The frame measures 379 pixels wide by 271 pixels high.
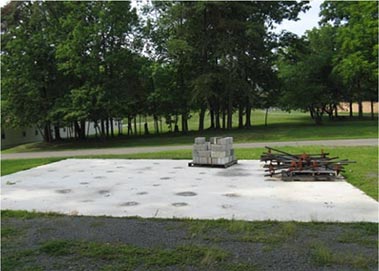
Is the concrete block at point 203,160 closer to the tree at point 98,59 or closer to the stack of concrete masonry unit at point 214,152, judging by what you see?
the stack of concrete masonry unit at point 214,152

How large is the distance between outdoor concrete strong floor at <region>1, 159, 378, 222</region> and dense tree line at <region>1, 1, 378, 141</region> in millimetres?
14137

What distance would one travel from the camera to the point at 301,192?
7.12 meters

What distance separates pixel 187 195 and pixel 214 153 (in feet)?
11.7

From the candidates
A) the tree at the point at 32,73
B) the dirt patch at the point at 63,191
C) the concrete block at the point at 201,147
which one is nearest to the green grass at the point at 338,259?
the dirt patch at the point at 63,191

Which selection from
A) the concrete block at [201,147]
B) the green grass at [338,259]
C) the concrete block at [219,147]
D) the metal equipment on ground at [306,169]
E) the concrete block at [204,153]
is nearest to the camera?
the green grass at [338,259]

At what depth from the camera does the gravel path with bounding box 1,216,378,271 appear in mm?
3666

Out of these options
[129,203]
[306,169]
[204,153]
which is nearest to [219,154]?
[204,153]

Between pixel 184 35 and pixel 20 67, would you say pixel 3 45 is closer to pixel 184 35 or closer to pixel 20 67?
pixel 20 67

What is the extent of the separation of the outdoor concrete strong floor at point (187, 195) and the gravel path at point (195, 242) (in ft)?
1.88

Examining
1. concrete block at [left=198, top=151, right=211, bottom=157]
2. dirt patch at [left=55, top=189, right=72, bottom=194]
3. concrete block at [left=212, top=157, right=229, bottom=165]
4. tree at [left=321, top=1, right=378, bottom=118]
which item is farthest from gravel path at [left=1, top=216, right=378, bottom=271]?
tree at [left=321, top=1, right=378, bottom=118]

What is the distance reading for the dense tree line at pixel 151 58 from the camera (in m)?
24.0

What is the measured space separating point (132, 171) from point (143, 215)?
457 cm

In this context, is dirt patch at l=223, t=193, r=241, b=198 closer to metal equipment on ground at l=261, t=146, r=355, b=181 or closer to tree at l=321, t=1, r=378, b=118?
metal equipment on ground at l=261, t=146, r=355, b=181

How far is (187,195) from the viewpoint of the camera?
7.04m
